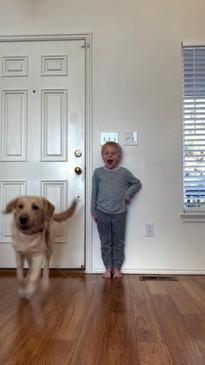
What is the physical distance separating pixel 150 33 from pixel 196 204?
62.3 inches

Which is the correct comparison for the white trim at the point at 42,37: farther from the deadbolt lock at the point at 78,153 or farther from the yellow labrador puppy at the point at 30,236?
the yellow labrador puppy at the point at 30,236

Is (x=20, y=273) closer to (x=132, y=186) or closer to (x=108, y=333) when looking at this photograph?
(x=108, y=333)

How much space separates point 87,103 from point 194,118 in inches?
38.0

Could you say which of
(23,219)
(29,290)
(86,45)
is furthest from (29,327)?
(86,45)

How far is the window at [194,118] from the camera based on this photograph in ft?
10.6

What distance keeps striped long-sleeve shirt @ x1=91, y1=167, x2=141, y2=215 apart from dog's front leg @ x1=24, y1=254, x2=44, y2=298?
Result: 0.95m

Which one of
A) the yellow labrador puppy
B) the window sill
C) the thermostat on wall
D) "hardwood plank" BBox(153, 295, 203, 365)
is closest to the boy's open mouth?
the thermostat on wall

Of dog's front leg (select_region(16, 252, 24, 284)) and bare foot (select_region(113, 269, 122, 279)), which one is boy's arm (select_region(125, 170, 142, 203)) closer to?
bare foot (select_region(113, 269, 122, 279))

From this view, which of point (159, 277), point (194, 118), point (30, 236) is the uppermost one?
point (194, 118)

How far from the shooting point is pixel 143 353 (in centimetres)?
138

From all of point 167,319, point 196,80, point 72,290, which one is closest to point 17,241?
point 72,290

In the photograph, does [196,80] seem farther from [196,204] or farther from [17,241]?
[17,241]

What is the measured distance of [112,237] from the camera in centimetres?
311

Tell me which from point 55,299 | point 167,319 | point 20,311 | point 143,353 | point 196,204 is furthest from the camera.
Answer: point 196,204
